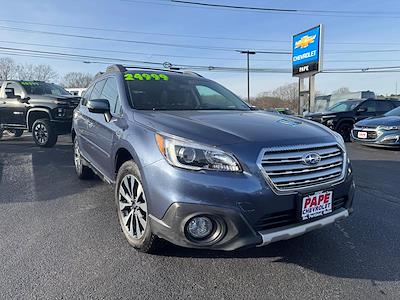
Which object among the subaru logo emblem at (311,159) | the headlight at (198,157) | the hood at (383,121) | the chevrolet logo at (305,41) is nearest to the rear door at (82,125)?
the headlight at (198,157)

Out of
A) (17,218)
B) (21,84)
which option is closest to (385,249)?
(17,218)

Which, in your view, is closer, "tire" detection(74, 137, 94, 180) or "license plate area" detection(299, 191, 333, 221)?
"license plate area" detection(299, 191, 333, 221)

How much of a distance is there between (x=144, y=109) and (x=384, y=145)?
26.6 feet

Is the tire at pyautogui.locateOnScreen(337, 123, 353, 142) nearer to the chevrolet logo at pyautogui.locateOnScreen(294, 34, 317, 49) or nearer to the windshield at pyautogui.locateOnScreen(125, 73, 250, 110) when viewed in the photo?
the chevrolet logo at pyautogui.locateOnScreen(294, 34, 317, 49)

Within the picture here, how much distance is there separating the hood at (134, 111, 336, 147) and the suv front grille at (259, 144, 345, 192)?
7cm

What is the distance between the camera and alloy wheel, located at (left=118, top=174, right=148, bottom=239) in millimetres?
3033

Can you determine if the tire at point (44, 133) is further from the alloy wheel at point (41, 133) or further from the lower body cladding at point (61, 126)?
the lower body cladding at point (61, 126)

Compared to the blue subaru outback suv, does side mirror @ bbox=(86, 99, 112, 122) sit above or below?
above

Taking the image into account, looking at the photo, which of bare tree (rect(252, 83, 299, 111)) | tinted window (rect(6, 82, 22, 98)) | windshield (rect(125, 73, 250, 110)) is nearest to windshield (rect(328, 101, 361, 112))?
windshield (rect(125, 73, 250, 110))

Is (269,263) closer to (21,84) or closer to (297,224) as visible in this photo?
(297,224)

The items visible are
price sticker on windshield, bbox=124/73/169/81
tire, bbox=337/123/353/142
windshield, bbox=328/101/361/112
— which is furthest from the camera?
windshield, bbox=328/101/361/112

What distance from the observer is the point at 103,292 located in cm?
258

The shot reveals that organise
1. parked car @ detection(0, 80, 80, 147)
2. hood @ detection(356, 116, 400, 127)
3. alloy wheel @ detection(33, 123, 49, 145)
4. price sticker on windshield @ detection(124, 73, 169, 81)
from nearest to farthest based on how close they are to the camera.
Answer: price sticker on windshield @ detection(124, 73, 169, 81) < hood @ detection(356, 116, 400, 127) < parked car @ detection(0, 80, 80, 147) < alloy wheel @ detection(33, 123, 49, 145)

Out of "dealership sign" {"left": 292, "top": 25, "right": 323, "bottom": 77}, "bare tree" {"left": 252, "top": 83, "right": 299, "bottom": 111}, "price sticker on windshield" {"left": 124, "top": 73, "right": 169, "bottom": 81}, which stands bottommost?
"bare tree" {"left": 252, "top": 83, "right": 299, "bottom": 111}
